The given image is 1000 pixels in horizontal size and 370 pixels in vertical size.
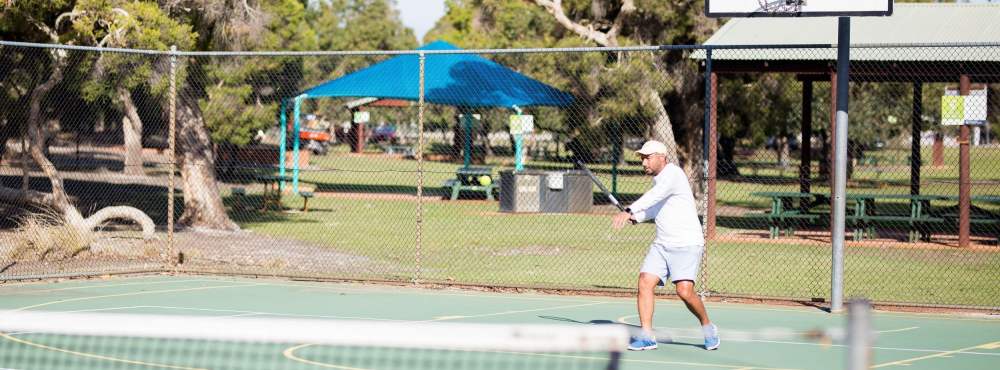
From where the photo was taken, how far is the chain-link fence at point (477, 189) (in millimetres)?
16094

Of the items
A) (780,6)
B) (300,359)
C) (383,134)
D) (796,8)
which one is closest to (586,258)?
(780,6)

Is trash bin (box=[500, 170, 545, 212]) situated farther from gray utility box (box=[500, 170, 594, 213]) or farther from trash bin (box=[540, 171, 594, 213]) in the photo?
trash bin (box=[540, 171, 594, 213])

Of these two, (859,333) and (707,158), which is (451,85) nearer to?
(707,158)

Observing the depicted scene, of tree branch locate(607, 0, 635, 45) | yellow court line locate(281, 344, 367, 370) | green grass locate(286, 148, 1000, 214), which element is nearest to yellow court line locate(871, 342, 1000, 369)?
yellow court line locate(281, 344, 367, 370)

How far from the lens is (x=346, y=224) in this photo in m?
24.0

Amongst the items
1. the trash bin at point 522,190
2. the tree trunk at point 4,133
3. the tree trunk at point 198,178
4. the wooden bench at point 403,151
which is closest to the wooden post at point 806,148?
the trash bin at point 522,190

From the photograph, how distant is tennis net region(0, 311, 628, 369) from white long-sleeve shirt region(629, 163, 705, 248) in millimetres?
1076

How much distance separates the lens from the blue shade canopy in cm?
3019

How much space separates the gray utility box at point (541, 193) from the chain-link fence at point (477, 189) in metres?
0.04

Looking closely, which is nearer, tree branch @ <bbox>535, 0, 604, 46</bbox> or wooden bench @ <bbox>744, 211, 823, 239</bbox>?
wooden bench @ <bbox>744, 211, 823, 239</bbox>

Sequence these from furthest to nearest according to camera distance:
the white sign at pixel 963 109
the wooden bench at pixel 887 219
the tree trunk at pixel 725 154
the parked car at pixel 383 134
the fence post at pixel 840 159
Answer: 1. the parked car at pixel 383 134
2. the tree trunk at pixel 725 154
3. the wooden bench at pixel 887 219
4. the white sign at pixel 963 109
5. the fence post at pixel 840 159

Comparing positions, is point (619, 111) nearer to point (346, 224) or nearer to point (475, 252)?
point (346, 224)

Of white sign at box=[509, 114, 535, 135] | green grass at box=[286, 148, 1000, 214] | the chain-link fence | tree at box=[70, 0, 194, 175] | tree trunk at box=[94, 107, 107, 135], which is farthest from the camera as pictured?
green grass at box=[286, 148, 1000, 214]

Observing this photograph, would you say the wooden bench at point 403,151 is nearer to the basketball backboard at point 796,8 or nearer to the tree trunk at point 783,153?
the tree trunk at point 783,153
